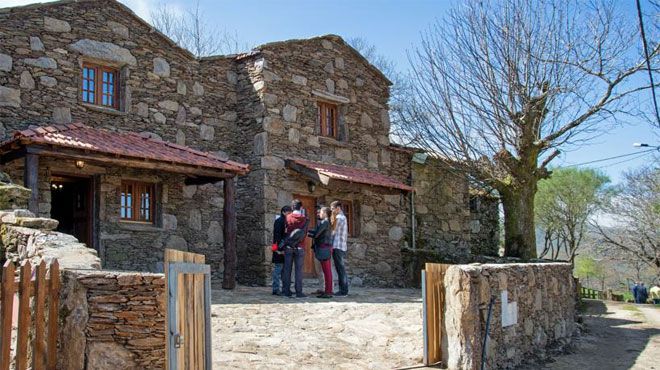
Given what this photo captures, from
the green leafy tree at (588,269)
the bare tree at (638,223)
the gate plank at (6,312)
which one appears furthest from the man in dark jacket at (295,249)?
the green leafy tree at (588,269)

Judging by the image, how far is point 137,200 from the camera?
12.0 m

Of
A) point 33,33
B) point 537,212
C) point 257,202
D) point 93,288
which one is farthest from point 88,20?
point 537,212

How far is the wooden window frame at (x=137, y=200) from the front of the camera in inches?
465

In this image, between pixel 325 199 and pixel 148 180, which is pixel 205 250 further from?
pixel 325 199

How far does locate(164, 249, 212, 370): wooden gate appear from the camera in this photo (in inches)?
169

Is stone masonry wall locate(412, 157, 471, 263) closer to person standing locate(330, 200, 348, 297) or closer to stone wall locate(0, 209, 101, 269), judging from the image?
person standing locate(330, 200, 348, 297)

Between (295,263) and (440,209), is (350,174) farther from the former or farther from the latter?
(440,209)

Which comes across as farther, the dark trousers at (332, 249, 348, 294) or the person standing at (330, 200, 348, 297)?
the dark trousers at (332, 249, 348, 294)

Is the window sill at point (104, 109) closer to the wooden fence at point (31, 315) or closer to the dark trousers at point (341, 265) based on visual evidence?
the dark trousers at point (341, 265)

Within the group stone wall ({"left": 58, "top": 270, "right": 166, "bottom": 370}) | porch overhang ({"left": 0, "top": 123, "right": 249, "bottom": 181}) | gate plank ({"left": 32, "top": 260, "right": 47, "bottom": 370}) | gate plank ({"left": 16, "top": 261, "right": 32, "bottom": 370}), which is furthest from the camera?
porch overhang ({"left": 0, "top": 123, "right": 249, "bottom": 181})

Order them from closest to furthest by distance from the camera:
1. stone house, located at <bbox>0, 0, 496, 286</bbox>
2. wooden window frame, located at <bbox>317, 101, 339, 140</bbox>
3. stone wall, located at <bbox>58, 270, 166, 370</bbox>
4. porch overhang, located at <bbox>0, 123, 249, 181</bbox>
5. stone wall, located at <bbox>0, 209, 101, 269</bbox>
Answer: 1. stone wall, located at <bbox>58, 270, 166, 370</bbox>
2. stone wall, located at <bbox>0, 209, 101, 269</bbox>
3. porch overhang, located at <bbox>0, 123, 249, 181</bbox>
4. stone house, located at <bbox>0, 0, 496, 286</bbox>
5. wooden window frame, located at <bbox>317, 101, 339, 140</bbox>

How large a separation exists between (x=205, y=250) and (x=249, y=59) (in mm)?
4112

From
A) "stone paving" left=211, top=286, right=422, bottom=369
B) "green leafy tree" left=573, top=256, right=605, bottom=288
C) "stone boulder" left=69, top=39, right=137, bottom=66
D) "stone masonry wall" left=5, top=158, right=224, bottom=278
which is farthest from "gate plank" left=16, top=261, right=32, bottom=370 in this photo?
"green leafy tree" left=573, top=256, right=605, bottom=288

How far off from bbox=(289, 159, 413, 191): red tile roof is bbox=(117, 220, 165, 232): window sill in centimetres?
312
